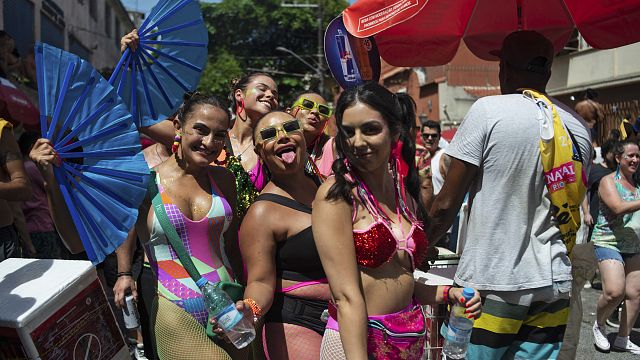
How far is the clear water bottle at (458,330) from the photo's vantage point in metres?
2.81

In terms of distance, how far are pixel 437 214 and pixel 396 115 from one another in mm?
894

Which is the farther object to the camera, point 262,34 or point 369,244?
point 262,34

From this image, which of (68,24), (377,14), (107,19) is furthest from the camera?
(107,19)

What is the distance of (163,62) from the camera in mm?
3803

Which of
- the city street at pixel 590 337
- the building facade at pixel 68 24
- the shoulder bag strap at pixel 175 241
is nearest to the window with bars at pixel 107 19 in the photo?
the building facade at pixel 68 24

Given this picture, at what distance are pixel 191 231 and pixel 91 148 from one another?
632mm

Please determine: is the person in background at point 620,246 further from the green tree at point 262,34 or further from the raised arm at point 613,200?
the green tree at point 262,34

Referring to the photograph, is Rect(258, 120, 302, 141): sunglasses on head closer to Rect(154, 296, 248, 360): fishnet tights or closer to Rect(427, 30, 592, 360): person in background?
Rect(427, 30, 592, 360): person in background


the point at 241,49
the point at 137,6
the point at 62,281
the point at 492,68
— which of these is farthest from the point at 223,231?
the point at 241,49

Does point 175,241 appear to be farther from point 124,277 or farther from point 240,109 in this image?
point 240,109

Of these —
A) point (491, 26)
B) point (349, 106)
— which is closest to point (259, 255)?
point (349, 106)

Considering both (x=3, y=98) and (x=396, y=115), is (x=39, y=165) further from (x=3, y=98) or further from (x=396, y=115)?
(x=3, y=98)

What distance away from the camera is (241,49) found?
4056cm

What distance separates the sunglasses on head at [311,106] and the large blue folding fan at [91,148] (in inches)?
63.6
